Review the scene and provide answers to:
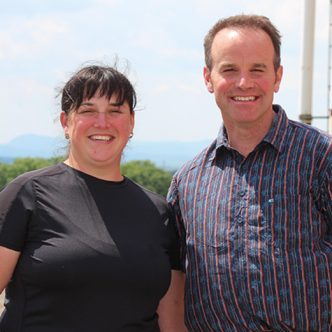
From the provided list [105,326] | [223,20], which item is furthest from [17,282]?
[223,20]

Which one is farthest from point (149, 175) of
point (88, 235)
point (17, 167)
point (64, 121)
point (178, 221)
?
point (88, 235)

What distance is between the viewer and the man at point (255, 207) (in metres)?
4.02

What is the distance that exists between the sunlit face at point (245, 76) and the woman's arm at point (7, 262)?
152 cm

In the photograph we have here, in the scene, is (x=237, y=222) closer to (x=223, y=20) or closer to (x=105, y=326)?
(x=105, y=326)

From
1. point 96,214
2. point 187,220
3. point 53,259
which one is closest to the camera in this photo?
point 53,259

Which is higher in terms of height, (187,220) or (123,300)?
(187,220)

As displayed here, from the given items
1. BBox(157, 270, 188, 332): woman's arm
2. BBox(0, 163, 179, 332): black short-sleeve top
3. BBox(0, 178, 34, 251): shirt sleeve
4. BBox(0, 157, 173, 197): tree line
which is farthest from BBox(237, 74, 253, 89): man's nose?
BBox(0, 157, 173, 197): tree line

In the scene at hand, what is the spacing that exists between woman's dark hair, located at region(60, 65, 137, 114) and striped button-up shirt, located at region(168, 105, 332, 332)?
784mm

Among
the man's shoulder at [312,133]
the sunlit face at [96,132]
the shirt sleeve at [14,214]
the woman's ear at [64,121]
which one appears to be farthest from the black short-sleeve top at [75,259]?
the man's shoulder at [312,133]

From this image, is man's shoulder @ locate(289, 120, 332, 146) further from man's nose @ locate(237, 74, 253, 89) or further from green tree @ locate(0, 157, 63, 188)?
green tree @ locate(0, 157, 63, 188)

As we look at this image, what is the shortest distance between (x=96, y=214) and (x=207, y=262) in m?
0.74

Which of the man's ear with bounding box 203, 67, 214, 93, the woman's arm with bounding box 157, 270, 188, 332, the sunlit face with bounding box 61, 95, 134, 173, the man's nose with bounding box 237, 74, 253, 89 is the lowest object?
the woman's arm with bounding box 157, 270, 188, 332

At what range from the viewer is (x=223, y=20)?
176 inches

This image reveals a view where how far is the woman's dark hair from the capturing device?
4.13 m
